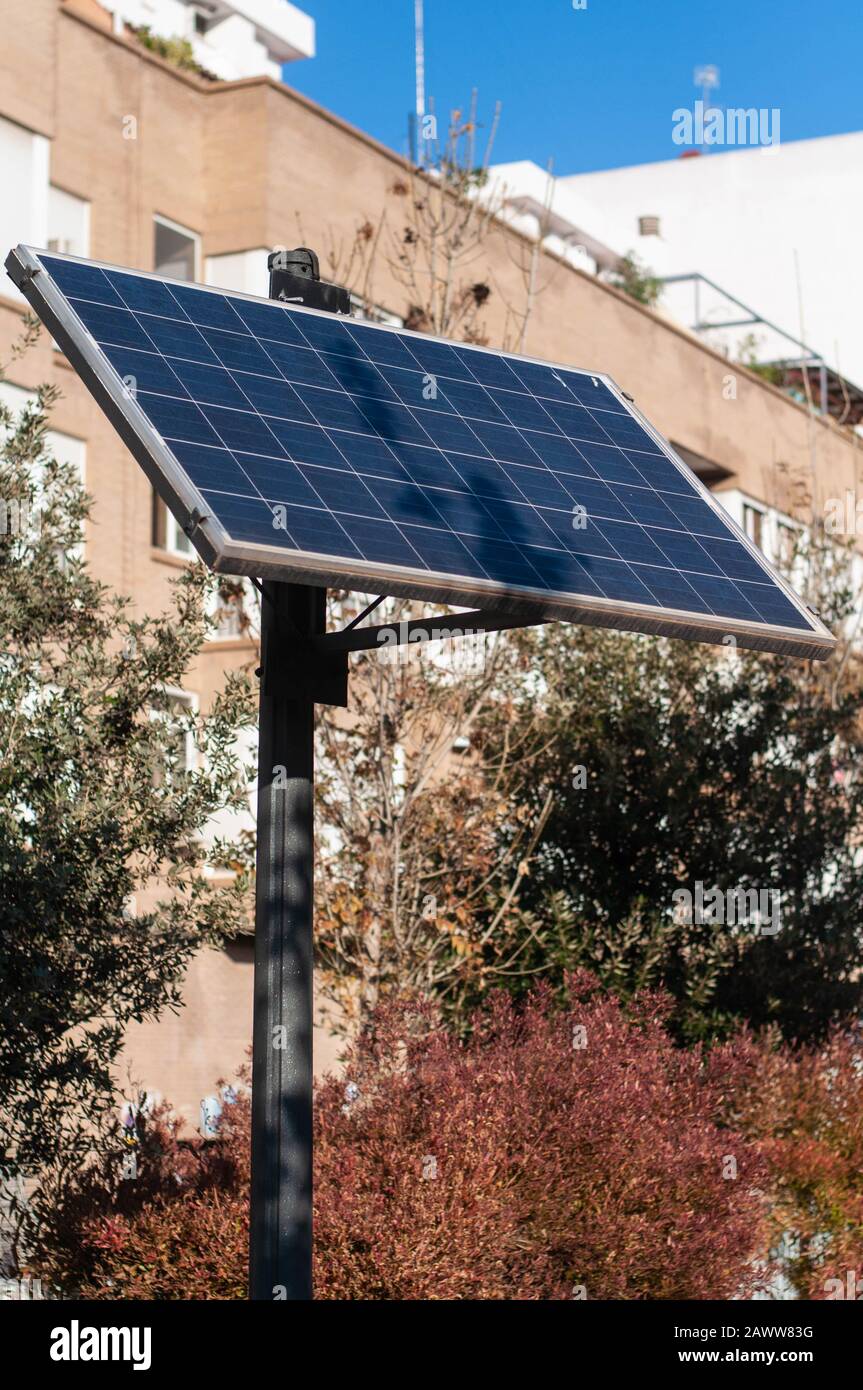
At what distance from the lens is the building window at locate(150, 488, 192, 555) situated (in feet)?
72.6

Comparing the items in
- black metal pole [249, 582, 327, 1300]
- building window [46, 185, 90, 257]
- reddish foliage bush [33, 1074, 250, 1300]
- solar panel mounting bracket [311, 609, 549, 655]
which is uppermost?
building window [46, 185, 90, 257]

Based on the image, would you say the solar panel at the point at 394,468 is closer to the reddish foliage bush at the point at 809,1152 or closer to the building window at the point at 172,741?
the building window at the point at 172,741

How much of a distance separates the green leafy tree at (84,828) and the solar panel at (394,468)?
2.68m

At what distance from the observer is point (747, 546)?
305 inches

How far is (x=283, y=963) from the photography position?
20.8ft

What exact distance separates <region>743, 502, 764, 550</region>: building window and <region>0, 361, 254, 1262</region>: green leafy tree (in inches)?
991

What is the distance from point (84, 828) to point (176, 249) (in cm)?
1558

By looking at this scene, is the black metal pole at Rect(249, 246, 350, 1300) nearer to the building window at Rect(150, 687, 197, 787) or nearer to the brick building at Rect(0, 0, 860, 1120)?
the building window at Rect(150, 687, 197, 787)

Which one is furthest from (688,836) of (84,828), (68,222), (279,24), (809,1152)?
(279,24)

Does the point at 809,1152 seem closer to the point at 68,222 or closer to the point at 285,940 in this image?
the point at 285,940

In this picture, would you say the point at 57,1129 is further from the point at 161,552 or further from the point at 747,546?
the point at 161,552

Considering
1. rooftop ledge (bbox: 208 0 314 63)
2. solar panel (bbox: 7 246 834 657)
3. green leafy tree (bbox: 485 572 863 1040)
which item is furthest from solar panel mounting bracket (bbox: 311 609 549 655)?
rooftop ledge (bbox: 208 0 314 63)

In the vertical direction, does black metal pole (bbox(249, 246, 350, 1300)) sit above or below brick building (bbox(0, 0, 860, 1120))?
below
